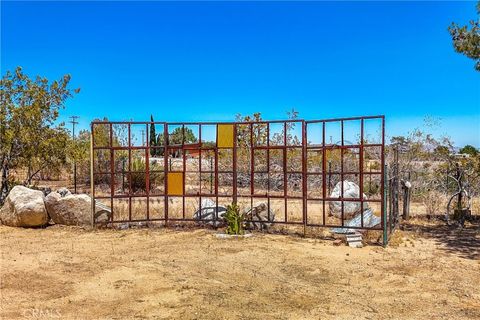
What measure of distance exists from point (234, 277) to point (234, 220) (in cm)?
292

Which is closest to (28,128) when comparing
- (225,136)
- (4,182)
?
(4,182)

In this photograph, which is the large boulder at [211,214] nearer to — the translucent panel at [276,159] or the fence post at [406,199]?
the fence post at [406,199]

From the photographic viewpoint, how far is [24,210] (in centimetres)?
934

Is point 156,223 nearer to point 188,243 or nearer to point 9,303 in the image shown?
point 188,243

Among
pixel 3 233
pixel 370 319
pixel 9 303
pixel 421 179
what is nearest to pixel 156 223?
pixel 3 233

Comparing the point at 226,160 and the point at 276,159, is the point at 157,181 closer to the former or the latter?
the point at 226,160

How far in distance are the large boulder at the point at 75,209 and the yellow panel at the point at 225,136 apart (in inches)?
119

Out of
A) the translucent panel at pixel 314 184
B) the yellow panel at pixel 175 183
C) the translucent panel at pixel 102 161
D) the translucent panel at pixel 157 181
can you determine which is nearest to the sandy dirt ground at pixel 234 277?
the yellow panel at pixel 175 183

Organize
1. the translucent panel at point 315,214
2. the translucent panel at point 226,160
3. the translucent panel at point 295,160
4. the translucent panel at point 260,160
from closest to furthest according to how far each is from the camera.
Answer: the translucent panel at point 315,214
the translucent panel at point 226,160
the translucent panel at point 295,160
the translucent panel at point 260,160

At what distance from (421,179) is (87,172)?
13.1 meters

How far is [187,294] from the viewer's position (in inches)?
200

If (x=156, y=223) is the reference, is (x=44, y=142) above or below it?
above

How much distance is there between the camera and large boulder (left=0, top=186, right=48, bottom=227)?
939 centimetres

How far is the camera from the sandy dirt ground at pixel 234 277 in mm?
4602
